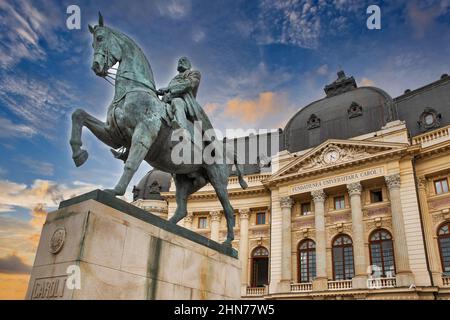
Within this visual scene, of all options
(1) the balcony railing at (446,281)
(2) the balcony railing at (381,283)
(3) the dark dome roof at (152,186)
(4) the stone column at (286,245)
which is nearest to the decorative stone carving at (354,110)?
(4) the stone column at (286,245)

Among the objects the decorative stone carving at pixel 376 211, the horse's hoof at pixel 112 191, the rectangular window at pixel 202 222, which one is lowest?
the horse's hoof at pixel 112 191

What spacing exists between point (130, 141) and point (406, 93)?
36727mm

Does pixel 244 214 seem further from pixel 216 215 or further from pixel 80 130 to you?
pixel 80 130

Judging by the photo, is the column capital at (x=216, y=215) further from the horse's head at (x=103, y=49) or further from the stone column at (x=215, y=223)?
the horse's head at (x=103, y=49)

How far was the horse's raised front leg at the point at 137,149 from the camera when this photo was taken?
5.92m

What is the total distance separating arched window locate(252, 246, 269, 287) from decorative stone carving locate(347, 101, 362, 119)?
15.8 meters

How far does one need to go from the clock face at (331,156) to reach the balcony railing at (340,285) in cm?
1046

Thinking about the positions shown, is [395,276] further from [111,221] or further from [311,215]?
[111,221]

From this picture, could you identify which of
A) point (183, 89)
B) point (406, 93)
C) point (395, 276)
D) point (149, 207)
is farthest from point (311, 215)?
point (183, 89)

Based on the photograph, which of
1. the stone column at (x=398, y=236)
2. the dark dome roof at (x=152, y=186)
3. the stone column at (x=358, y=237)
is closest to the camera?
the stone column at (x=398, y=236)

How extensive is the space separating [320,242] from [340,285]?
3974 mm

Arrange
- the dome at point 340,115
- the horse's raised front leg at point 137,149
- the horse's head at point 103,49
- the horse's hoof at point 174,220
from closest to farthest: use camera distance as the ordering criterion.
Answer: the horse's raised front leg at point 137,149 < the horse's head at point 103,49 < the horse's hoof at point 174,220 < the dome at point 340,115

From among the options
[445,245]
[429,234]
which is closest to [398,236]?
[429,234]
